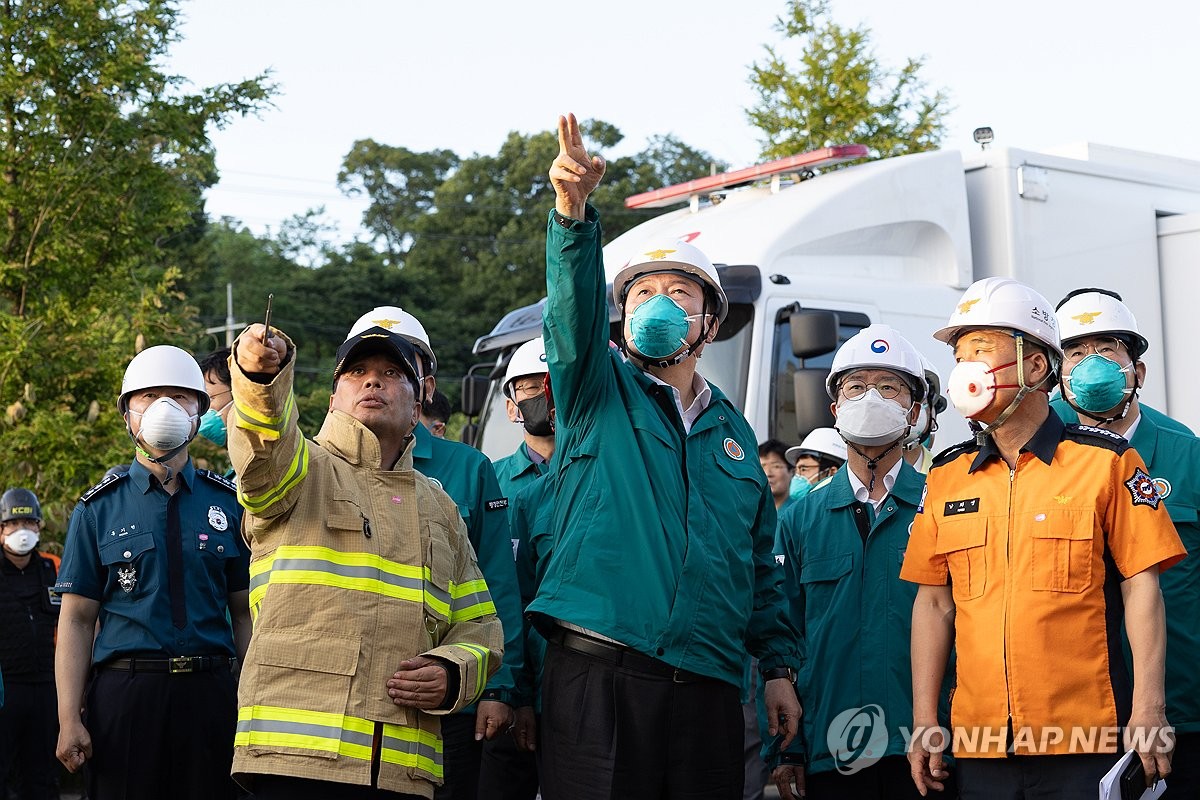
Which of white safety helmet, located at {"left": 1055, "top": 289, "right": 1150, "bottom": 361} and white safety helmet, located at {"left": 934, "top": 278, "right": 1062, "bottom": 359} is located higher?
white safety helmet, located at {"left": 1055, "top": 289, "right": 1150, "bottom": 361}

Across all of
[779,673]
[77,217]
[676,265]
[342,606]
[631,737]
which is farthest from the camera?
[77,217]

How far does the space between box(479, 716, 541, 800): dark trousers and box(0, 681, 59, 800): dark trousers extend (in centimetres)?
512

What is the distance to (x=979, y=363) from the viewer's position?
4.41m

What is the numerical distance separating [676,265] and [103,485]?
2.51m

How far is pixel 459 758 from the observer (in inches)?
202

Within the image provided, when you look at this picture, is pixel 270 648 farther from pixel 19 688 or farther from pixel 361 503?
pixel 19 688

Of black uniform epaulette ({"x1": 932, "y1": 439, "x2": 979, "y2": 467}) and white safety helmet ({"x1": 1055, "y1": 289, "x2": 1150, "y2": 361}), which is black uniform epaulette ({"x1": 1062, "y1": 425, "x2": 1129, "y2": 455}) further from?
white safety helmet ({"x1": 1055, "y1": 289, "x2": 1150, "y2": 361})

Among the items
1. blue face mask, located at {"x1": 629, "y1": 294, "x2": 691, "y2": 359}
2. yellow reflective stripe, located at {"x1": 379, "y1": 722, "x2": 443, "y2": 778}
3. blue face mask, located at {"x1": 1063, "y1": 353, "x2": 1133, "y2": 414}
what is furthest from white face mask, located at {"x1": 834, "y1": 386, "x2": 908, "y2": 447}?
yellow reflective stripe, located at {"x1": 379, "y1": 722, "x2": 443, "y2": 778}

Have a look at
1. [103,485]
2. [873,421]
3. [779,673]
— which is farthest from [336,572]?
[873,421]

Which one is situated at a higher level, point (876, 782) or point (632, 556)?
point (632, 556)

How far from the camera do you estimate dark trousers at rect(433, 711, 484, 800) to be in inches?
201

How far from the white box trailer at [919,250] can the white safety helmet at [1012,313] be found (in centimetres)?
368

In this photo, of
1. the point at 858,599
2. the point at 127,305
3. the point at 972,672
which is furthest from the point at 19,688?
the point at 972,672

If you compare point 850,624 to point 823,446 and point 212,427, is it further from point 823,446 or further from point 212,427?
point 212,427
